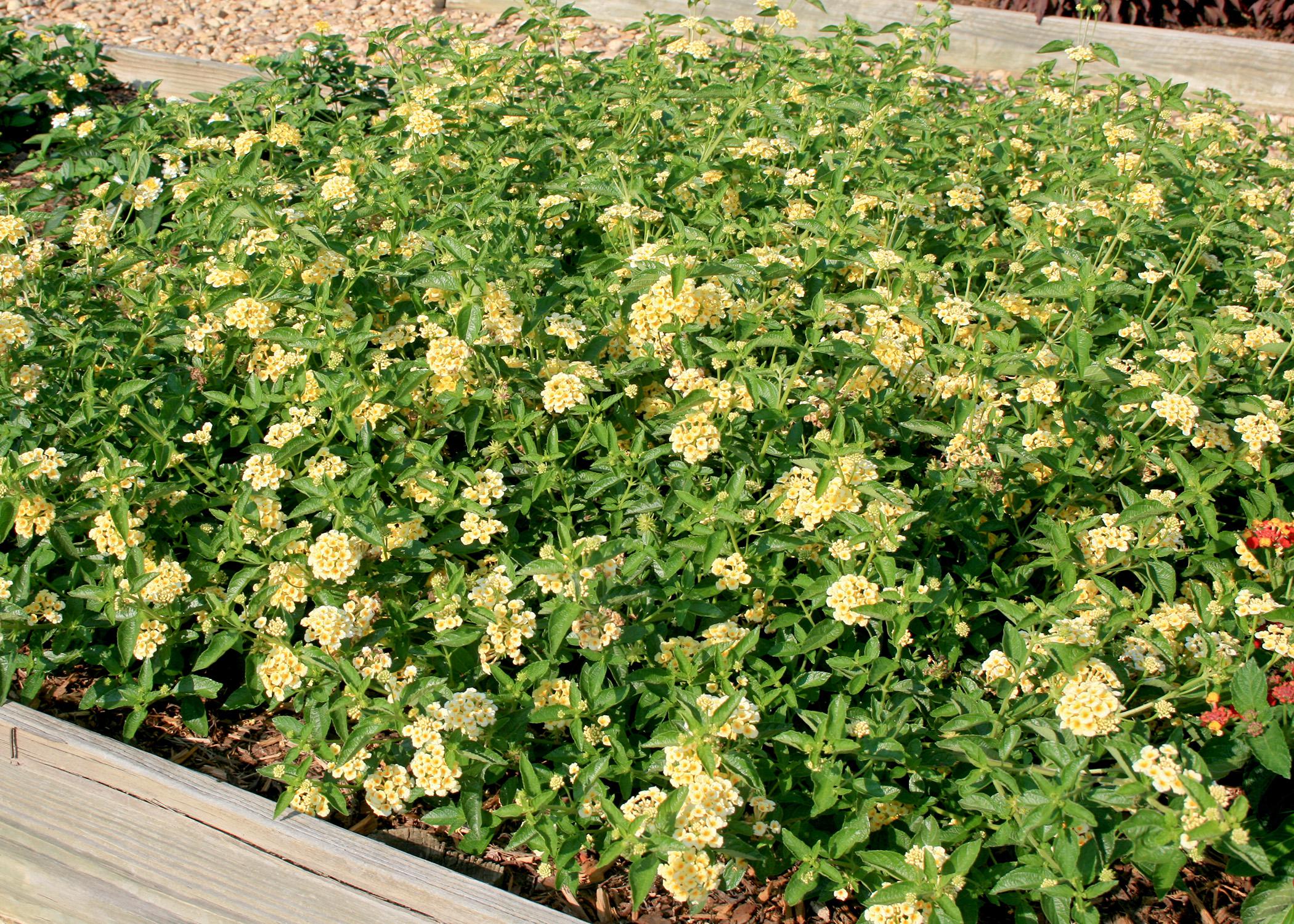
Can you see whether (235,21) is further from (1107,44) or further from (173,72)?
(1107,44)

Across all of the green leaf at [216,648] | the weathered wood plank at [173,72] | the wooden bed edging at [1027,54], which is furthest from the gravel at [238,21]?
the green leaf at [216,648]

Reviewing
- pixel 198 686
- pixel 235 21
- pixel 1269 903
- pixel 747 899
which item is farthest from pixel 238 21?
pixel 1269 903

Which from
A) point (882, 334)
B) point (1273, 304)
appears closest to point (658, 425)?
point (882, 334)

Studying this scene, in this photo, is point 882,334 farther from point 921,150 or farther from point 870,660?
point 921,150

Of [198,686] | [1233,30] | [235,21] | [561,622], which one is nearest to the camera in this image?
[561,622]

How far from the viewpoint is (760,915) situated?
2039mm

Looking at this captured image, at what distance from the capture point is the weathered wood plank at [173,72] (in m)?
5.11

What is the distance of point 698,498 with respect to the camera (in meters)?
2.23

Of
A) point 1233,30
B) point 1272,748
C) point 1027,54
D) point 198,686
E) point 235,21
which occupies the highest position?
point 1233,30

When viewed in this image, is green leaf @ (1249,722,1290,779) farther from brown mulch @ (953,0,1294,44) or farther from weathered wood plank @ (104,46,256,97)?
brown mulch @ (953,0,1294,44)

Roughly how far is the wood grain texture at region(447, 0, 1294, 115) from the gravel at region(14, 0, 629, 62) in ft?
3.89

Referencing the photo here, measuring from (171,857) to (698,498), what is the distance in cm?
127

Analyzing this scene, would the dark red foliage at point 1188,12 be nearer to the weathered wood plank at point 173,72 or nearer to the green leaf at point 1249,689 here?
the weathered wood plank at point 173,72

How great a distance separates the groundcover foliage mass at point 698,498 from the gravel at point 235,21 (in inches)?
129
